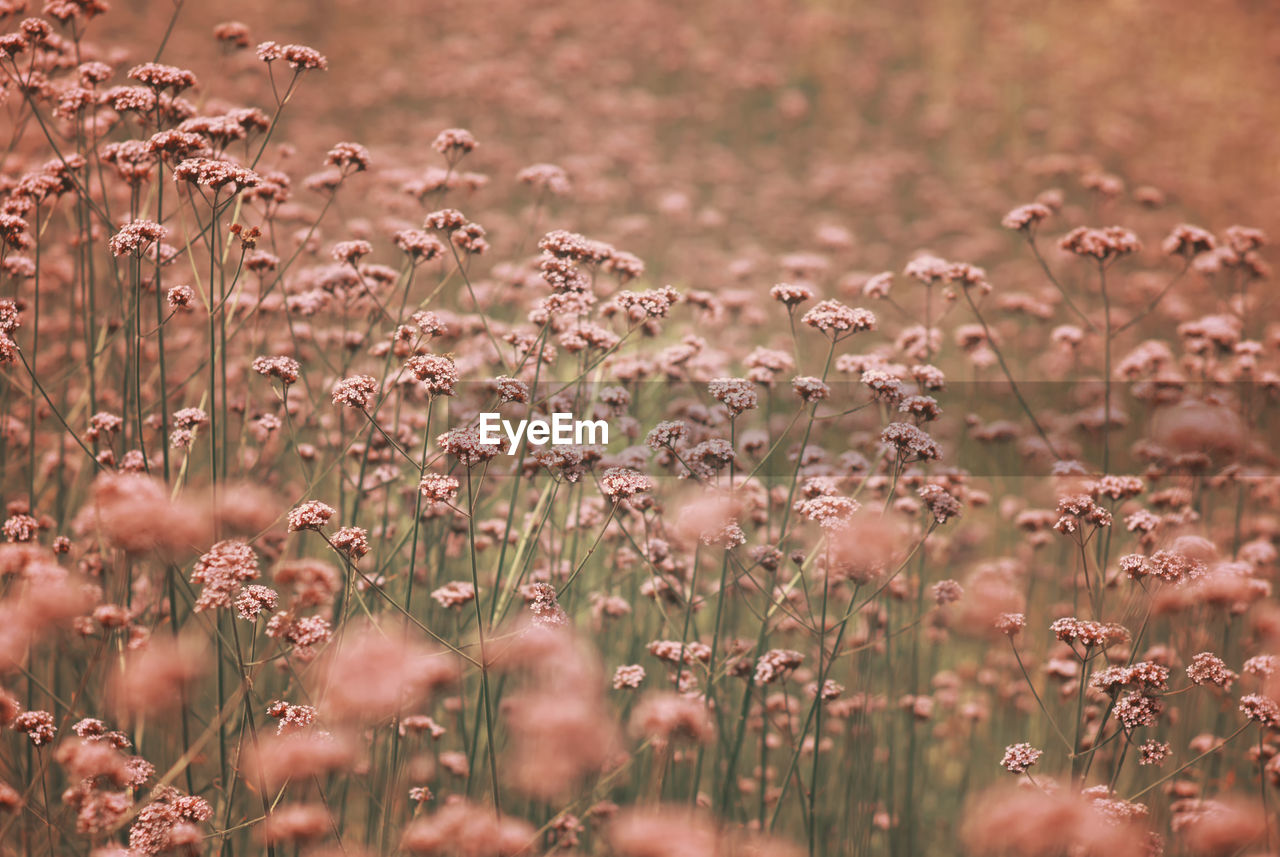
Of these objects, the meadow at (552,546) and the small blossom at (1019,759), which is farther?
the small blossom at (1019,759)

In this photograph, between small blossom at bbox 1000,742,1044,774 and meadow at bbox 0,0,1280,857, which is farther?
small blossom at bbox 1000,742,1044,774

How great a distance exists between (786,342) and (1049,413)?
2.22m

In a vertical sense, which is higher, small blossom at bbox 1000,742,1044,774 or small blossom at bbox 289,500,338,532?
small blossom at bbox 289,500,338,532

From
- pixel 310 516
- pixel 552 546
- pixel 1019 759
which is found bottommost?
pixel 1019 759

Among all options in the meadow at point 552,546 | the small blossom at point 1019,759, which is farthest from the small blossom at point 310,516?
the small blossom at point 1019,759

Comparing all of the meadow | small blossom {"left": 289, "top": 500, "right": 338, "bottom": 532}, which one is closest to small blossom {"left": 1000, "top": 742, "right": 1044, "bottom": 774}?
the meadow

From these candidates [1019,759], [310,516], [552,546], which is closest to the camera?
[310,516]

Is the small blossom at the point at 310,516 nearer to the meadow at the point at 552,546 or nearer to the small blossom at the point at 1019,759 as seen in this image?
the meadow at the point at 552,546

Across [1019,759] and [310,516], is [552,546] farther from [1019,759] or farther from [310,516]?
[1019,759]

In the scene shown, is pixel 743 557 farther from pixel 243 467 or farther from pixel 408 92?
pixel 408 92

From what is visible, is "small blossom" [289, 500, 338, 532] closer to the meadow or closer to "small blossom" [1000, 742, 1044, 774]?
the meadow

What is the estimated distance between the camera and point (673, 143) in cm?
1337

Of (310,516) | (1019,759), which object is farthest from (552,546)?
(1019,759)

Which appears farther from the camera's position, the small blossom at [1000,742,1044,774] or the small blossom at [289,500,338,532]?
the small blossom at [1000,742,1044,774]
